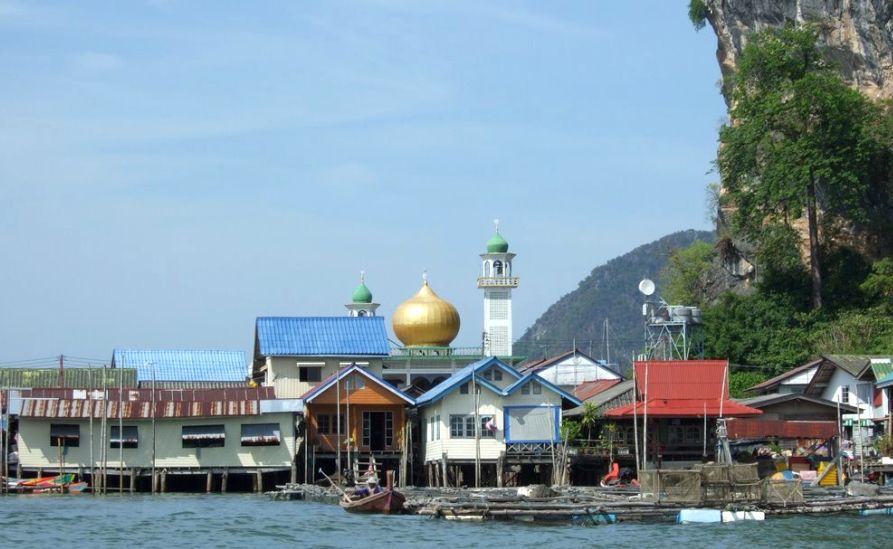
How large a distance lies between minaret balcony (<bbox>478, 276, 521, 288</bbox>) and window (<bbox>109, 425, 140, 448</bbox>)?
35.8 m

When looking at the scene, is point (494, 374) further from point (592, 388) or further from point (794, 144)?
point (794, 144)

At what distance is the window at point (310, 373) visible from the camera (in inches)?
2832

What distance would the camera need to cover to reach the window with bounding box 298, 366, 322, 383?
7194 cm

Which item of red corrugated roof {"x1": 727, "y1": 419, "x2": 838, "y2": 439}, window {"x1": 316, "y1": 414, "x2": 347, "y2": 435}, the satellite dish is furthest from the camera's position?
the satellite dish

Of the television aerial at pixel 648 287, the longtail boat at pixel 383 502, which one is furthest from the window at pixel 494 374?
the television aerial at pixel 648 287

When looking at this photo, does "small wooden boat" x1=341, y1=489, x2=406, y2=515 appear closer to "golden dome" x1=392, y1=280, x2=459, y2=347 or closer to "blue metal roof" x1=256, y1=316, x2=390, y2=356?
"blue metal roof" x1=256, y1=316, x2=390, y2=356

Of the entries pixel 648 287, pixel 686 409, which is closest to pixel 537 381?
pixel 686 409

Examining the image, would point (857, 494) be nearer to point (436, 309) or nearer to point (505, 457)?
point (505, 457)

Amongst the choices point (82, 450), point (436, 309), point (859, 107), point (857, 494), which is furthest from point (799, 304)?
point (82, 450)

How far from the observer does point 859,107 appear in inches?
3002

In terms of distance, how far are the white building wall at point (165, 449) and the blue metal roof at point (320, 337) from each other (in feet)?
24.6

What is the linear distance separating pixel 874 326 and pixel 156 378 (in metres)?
33.3

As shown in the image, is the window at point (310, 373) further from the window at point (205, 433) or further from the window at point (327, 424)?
the window at point (205, 433)

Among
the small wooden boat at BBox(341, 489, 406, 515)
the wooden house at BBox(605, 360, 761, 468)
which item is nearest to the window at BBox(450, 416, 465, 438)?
the wooden house at BBox(605, 360, 761, 468)
